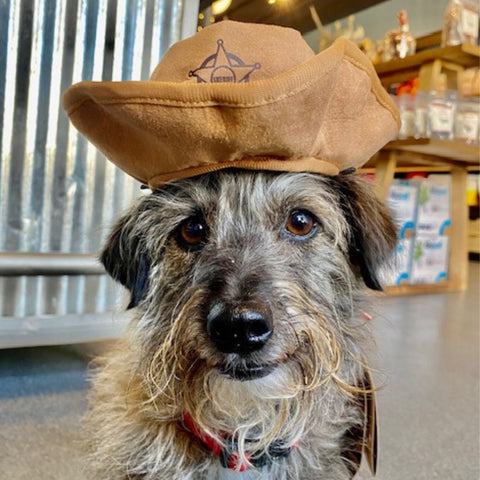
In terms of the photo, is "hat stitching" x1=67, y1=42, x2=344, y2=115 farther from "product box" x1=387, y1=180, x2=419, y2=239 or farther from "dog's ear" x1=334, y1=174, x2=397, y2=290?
"product box" x1=387, y1=180, x2=419, y2=239

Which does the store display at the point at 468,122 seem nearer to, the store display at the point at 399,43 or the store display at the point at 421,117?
the store display at the point at 421,117

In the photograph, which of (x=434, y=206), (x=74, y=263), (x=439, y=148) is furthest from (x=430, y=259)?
(x=74, y=263)

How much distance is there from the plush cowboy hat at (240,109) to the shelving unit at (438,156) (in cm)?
185

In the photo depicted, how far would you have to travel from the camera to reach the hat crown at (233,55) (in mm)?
849

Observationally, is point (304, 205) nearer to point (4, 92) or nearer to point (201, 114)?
point (201, 114)

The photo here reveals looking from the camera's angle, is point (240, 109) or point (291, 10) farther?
point (291, 10)

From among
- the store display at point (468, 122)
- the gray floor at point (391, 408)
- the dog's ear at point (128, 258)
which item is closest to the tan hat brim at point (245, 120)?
the dog's ear at point (128, 258)

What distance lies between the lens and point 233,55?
33.8 inches

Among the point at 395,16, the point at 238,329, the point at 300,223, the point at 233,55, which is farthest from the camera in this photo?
the point at 395,16

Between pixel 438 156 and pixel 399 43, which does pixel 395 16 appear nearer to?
pixel 399 43

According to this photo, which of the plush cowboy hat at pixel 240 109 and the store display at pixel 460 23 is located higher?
the store display at pixel 460 23

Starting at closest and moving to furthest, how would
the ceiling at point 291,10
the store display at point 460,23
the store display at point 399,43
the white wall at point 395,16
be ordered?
the ceiling at point 291,10 < the store display at point 460,23 < the store display at point 399,43 < the white wall at point 395,16

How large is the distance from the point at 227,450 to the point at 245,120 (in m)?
0.51

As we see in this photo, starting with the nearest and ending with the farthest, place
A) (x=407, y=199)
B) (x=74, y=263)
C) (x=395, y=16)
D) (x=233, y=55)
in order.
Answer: (x=233, y=55) → (x=74, y=263) → (x=407, y=199) → (x=395, y=16)
